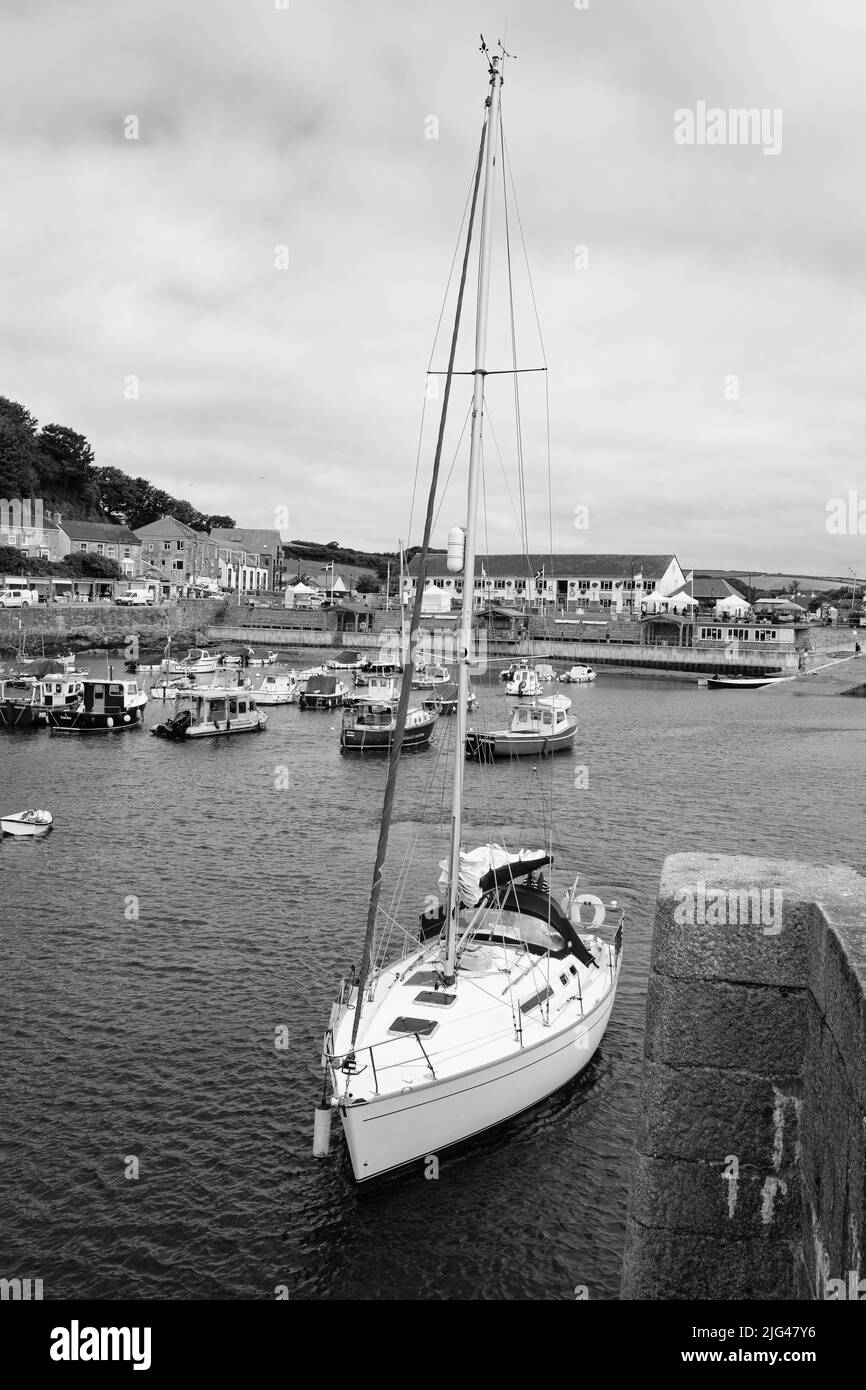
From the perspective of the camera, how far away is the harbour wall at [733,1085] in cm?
448

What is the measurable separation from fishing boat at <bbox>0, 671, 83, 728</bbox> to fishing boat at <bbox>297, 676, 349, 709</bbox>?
14.6m

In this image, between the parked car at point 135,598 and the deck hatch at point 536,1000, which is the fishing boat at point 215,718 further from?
the parked car at point 135,598

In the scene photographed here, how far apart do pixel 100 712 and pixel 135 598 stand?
205ft

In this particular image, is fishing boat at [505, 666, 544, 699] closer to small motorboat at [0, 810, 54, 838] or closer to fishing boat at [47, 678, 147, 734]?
fishing boat at [47, 678, 147, 734]

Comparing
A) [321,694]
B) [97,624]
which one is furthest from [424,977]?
[97,624]

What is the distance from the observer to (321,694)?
216 feet

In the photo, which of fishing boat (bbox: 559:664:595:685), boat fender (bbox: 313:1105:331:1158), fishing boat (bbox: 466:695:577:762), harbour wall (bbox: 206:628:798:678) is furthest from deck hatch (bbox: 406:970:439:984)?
harbour wall (bbox: 206:628:798:678)

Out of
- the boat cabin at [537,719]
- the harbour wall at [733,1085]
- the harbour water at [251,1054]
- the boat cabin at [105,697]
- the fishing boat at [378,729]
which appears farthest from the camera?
the boat cabin at [105,697]

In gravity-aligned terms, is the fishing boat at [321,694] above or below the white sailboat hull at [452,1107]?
above

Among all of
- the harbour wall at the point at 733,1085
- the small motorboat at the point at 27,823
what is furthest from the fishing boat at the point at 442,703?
the harbour wall at the point at 733,1085

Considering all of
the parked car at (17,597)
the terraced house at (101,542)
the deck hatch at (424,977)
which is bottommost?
the deck hatch at (424,977)

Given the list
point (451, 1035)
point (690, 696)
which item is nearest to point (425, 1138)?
point (451, 1035)

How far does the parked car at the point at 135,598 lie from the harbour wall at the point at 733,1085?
10926 cm

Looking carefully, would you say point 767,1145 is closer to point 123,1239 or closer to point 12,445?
point 123,1239
